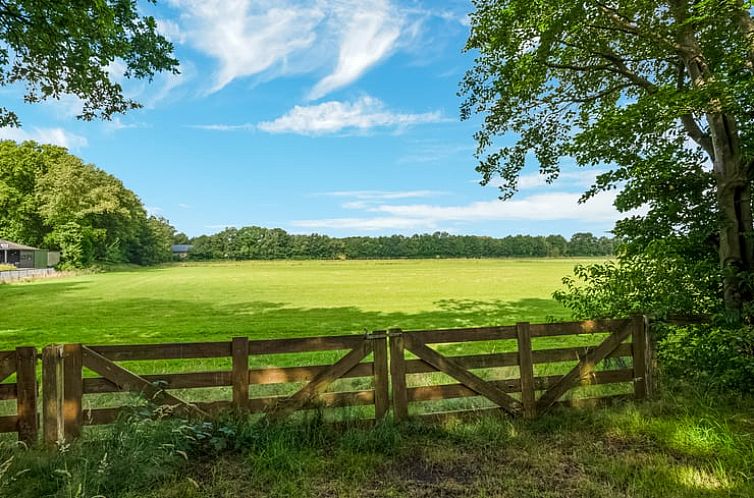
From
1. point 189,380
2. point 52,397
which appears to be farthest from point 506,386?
point 52,397

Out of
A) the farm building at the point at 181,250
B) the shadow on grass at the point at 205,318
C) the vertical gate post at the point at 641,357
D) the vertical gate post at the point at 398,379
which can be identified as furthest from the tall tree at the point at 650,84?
the farm building at the point at 181,250

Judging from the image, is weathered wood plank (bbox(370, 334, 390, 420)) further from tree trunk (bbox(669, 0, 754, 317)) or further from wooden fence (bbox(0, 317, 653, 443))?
tree trunk (bbox(669, 0, 754, 317))

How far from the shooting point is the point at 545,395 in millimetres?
5492

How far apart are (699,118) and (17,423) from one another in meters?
10.7

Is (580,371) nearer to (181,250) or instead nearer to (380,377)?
(380,377)

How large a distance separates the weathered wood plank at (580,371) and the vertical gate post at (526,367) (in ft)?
0.54

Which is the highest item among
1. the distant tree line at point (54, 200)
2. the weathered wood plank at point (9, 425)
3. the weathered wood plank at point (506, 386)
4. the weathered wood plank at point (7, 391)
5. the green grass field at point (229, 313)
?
the distant tree line at point (54, 200)

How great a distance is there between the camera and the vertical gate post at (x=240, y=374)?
4.77 meters

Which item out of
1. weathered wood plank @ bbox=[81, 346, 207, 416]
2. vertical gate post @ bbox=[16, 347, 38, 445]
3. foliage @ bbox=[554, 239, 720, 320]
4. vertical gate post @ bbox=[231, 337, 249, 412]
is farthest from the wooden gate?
vertical gate post @ bbox=[16, 347, 38, 445]

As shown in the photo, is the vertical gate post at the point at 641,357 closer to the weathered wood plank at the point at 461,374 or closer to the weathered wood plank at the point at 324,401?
the weathered wood plank at the point at 461,374

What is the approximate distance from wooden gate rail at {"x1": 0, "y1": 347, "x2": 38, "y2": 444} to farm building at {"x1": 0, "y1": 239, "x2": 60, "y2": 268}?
6609 cm

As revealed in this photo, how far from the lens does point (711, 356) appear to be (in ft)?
20.1

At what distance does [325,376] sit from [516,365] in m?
2.50

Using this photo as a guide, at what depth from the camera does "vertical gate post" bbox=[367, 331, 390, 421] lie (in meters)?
5.08
